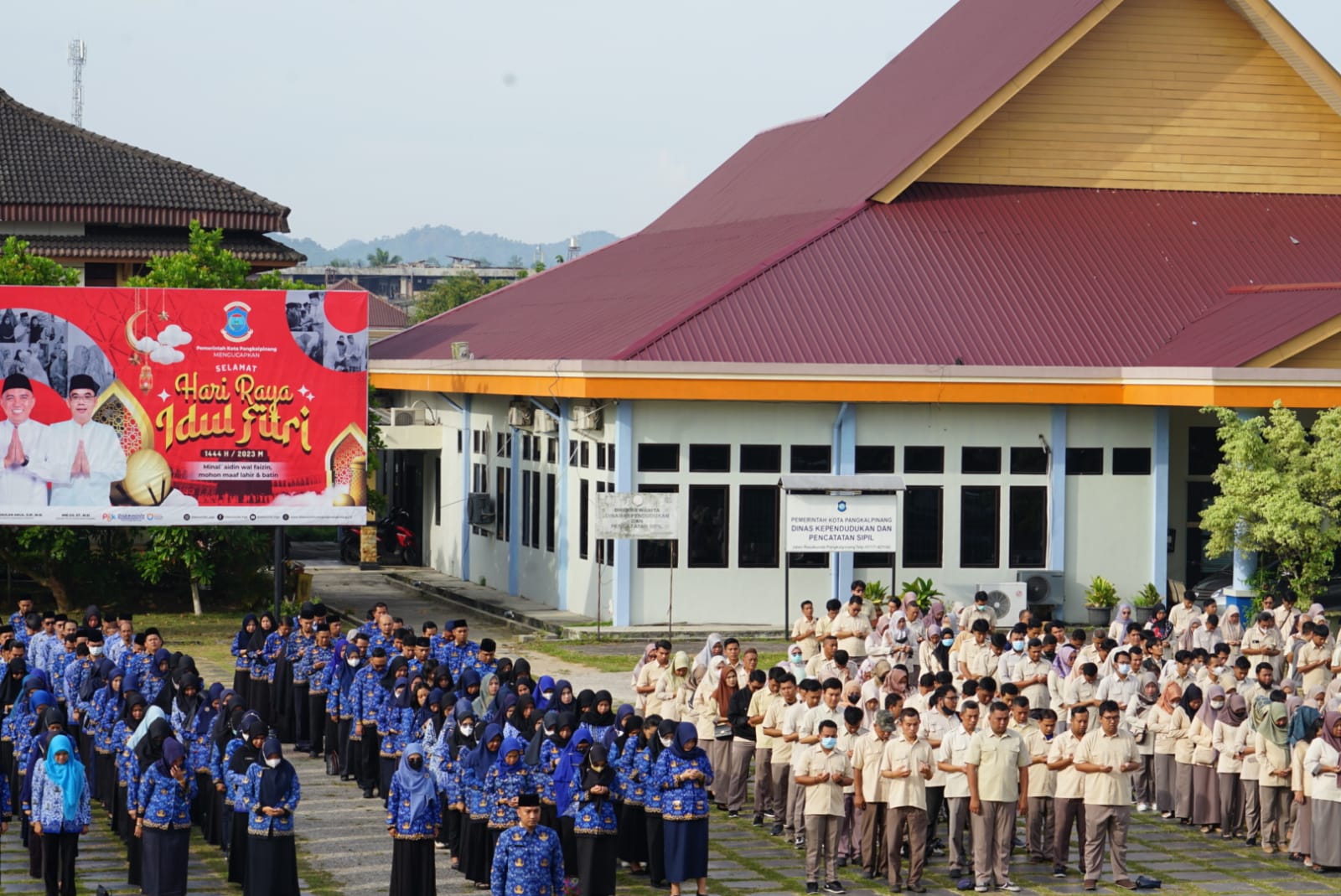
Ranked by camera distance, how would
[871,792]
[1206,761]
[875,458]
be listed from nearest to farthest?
[871,792], [1206,761], [875,458]

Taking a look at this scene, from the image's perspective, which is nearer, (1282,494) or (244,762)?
(244,762)

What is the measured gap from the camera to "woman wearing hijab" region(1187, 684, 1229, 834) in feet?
61.2

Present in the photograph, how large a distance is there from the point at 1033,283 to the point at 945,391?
4074 millimetres

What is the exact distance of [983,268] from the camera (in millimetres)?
34562

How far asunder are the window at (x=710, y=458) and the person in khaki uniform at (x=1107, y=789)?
1489cm

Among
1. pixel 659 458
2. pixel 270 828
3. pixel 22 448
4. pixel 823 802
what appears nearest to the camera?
pixel 270 828

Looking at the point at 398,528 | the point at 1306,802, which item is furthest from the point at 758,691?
the point at 398,528

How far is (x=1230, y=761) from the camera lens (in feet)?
60.1

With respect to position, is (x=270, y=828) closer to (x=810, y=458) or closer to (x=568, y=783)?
(x=568, y=783)

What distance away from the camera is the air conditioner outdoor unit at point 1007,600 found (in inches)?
1219

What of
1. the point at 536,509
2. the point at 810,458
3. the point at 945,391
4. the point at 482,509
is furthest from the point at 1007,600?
the point at 482,509

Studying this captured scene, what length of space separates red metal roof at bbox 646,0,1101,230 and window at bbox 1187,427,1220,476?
22.0 feet

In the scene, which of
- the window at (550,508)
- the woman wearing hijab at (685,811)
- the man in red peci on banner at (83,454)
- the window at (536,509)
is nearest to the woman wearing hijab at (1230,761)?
the woman wearing hijab at (685,811)

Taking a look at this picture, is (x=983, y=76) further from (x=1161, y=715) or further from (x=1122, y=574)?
(x=1161, y=715)
